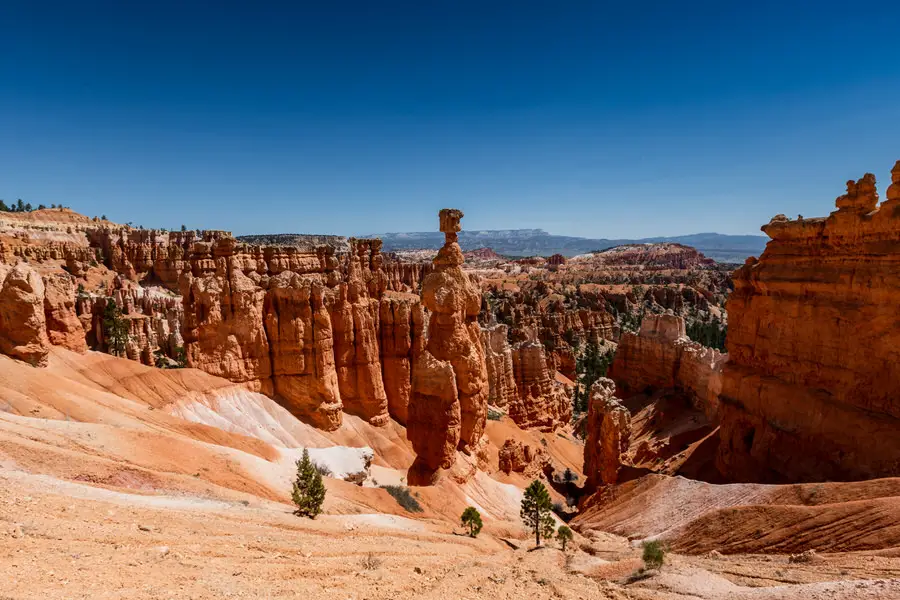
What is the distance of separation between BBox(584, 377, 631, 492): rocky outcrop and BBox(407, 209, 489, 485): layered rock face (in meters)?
7.74

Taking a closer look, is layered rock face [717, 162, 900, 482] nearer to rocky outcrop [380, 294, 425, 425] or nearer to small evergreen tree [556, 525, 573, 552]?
small evergreen tree [556, 525, 573, 552]

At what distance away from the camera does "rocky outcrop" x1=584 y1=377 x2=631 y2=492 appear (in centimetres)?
2995

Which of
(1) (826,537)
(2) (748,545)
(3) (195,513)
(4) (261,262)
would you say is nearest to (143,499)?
(3) (195,513)

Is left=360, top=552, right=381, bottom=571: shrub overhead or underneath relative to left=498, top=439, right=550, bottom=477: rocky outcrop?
overhead

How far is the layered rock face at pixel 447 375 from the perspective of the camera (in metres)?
25.8

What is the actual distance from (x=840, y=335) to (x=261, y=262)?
1937 inches

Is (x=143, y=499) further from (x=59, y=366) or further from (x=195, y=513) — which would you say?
(x=59, y=366)

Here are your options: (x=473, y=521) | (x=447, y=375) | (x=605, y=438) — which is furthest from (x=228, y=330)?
(x=605, y=438)

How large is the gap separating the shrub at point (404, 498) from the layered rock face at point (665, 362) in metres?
25.8

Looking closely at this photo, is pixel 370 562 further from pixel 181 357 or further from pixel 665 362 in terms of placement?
pixel 665 362

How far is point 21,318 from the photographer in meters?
23.7

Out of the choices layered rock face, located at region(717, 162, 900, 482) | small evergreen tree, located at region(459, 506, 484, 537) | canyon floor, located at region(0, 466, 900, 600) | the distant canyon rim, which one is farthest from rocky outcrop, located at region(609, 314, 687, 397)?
small evergreen tree, located at region(459, 506, 484, 537)

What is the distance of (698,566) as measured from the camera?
17.0m

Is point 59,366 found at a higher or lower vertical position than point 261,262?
lower
